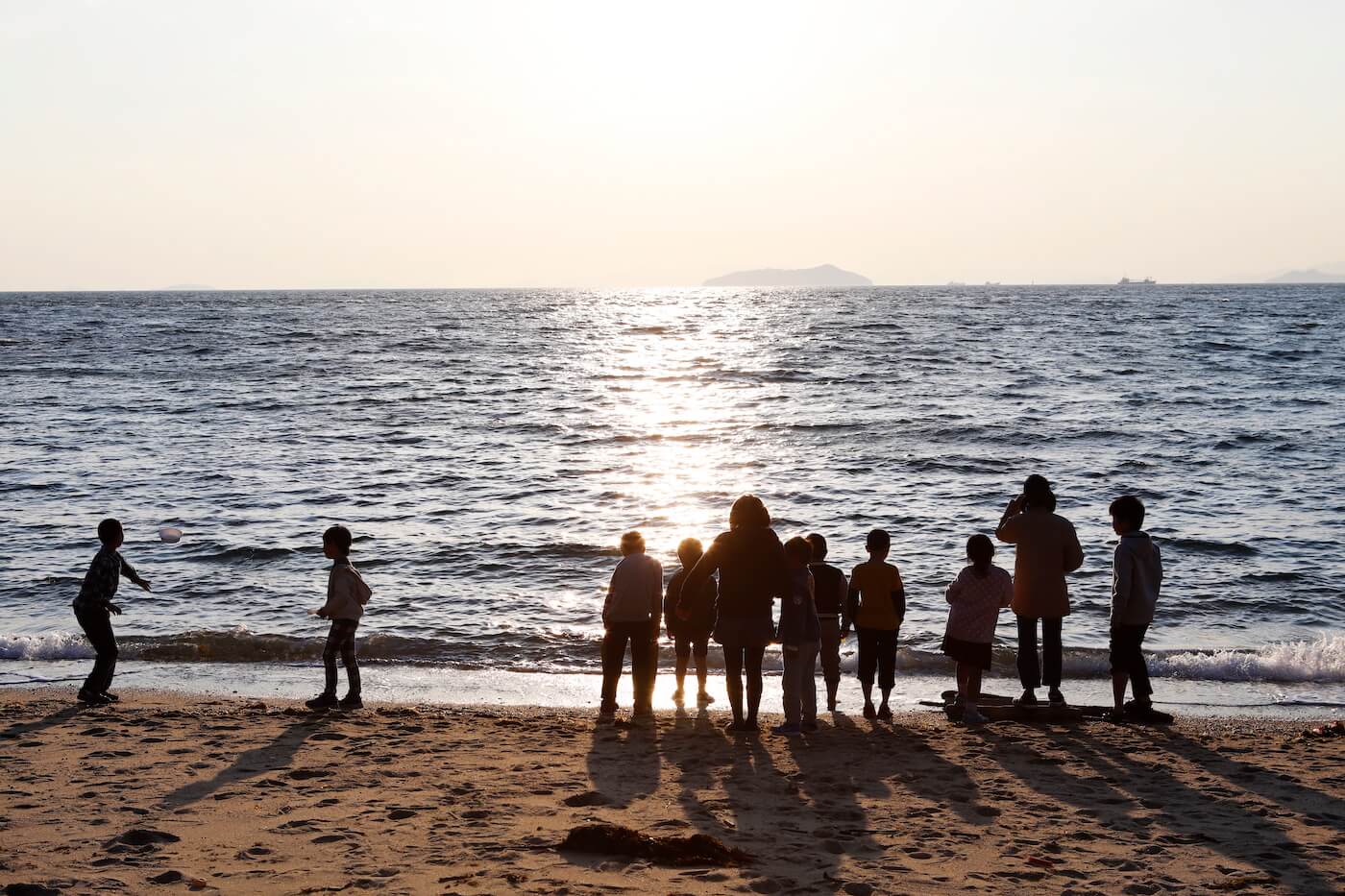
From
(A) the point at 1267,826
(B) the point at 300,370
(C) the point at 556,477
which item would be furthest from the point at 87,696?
(B) the point at 300,370

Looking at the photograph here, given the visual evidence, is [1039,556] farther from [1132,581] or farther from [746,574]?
[746,574]

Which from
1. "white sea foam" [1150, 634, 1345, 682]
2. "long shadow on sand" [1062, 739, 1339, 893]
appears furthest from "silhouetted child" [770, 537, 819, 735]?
"white sea foam" [1150, 634, 1345, 682]

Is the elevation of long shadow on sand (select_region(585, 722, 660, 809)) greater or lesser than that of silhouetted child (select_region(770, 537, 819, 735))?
lesser

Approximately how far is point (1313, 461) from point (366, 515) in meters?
21.6

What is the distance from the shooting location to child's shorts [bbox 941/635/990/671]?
936 cm

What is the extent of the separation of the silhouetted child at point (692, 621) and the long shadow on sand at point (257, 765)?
315 centimetres

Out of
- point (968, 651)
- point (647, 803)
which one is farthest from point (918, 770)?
point (647, 803)

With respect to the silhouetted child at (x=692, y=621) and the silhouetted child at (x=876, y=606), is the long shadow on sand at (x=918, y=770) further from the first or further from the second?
the silhouetted child at (x=692, y=621)

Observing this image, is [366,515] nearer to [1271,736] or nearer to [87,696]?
[87,696]

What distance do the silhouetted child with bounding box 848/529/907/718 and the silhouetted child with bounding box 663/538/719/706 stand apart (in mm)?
1236

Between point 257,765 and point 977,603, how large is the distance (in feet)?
18.6

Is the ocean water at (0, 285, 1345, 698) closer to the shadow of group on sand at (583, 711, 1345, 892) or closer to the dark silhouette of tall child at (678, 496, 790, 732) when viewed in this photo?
the shadow of group on sand at (583, 711, 1345, 892)

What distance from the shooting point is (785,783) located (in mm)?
7773

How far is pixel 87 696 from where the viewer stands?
412 inches
